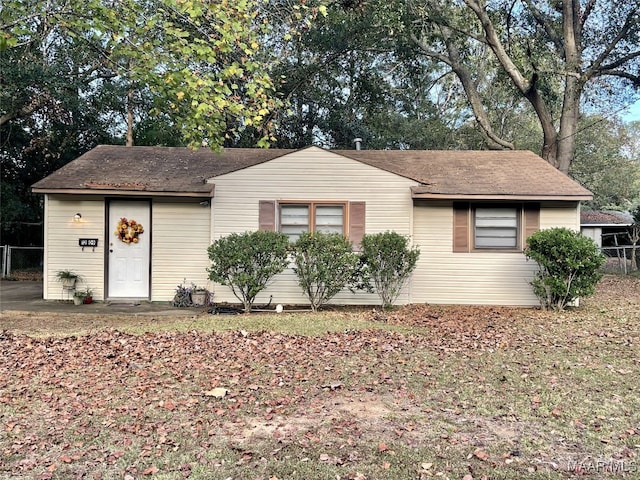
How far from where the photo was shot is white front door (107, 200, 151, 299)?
9797mm

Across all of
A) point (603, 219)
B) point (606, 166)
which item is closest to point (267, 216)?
point (603, 219)

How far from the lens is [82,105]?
16.3 metres

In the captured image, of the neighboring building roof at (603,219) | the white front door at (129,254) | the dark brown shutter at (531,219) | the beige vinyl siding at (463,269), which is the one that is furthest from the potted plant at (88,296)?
the neighboring building roof at (603,219)

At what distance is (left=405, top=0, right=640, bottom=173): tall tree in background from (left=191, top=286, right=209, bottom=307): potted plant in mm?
10694

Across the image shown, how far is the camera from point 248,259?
27.1 feet

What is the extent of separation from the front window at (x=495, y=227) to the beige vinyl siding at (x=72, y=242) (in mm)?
7788

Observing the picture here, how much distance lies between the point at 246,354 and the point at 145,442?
2300 mm

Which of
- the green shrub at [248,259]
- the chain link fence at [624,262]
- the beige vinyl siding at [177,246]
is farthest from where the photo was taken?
the chain link fence at [624,262]

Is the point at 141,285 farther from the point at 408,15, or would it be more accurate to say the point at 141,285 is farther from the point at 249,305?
the point at 408,15

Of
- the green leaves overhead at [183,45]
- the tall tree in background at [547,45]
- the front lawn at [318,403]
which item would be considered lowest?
the front lawn at [318,403]

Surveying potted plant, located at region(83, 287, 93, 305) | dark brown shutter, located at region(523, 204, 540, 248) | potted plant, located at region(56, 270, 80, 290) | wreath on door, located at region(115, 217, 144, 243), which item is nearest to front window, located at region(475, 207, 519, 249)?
dark brown shutter, located at region(523, 204, 540, 248)

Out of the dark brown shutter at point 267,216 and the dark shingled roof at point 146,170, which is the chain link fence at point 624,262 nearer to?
the dark brown shutter at point 267,216

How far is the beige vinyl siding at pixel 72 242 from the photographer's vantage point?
967 cm

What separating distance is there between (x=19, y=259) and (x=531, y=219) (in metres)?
16.2
